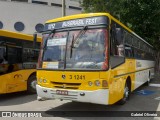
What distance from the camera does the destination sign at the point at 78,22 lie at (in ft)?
26.4

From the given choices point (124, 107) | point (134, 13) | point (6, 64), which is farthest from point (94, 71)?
point (134, 13)

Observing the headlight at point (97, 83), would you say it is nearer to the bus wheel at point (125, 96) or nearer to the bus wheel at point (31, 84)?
the bus wheel at point (125, 96)

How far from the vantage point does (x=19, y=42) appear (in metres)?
11.5

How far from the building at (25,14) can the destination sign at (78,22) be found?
32.8 meters

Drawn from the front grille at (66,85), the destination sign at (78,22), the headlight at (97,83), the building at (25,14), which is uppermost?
the building at (25,14)

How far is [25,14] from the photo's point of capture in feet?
144

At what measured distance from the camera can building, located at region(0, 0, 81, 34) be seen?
4247 centimetres

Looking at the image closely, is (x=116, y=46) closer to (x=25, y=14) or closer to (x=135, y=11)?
(x=135, y=11)

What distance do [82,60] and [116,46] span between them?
1.25 meters

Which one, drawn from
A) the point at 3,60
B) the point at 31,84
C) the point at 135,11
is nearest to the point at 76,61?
the point at 3,60

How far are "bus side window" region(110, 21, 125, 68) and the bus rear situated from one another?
0.36 meters

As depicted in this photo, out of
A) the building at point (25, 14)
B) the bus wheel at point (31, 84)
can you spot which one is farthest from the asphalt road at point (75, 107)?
the building at point (25, 14)

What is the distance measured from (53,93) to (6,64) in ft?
10.9

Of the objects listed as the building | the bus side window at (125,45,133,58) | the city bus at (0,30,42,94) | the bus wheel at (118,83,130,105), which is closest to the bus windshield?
the city bus at (0,30,42,94)
